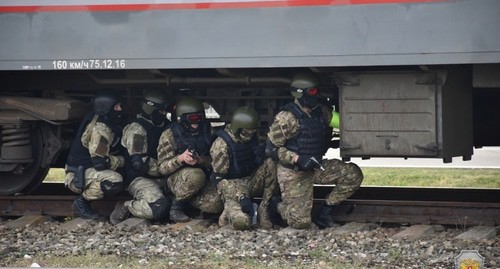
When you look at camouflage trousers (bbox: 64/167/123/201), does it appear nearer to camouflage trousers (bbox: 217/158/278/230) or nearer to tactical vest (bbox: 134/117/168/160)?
tactical vest (bbox: 134/117/168/160)

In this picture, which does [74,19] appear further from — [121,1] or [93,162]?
[93,162]

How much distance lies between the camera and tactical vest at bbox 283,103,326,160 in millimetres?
9375

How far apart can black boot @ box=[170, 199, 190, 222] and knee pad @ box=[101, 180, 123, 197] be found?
541mm

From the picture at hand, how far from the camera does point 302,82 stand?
30.5 feet

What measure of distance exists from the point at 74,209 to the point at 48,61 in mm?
1530

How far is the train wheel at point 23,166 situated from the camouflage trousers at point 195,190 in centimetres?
142

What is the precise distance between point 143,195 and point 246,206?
3.39 ft

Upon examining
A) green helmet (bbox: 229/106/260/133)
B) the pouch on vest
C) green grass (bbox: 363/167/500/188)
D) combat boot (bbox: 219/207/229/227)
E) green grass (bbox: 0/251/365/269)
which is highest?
green helmet (bbox: 229/106/260/133)

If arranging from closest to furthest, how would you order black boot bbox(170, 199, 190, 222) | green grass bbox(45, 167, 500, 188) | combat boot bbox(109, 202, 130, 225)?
black boot bbox(170, 199, 190, 222)
combat boot bbox(109, 202, 130, 225)
green grass bbox(45, 167, 500, 188)

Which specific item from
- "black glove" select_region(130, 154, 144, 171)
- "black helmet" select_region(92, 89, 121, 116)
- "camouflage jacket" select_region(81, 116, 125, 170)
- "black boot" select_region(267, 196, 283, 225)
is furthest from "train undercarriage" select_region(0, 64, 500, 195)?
"black boot" select_region(267, 196, 283, 225)

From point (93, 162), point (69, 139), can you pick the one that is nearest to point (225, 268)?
point (93, 162)

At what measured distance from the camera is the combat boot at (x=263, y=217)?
9562mm

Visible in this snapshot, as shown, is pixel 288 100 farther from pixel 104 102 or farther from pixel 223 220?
pixel 104 102

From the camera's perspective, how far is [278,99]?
10.1 metres
